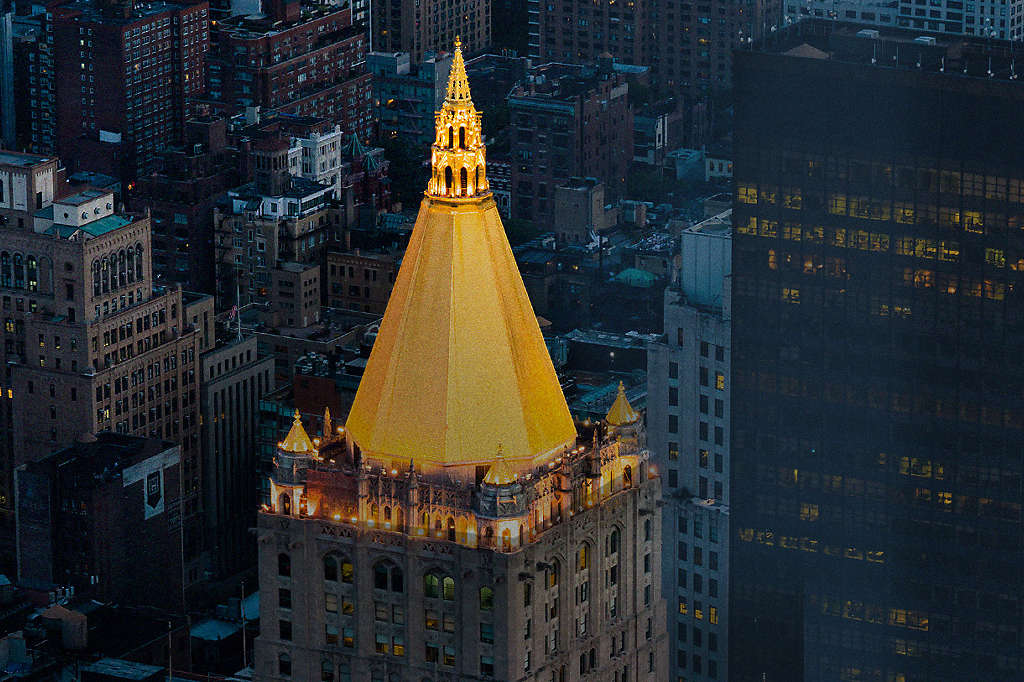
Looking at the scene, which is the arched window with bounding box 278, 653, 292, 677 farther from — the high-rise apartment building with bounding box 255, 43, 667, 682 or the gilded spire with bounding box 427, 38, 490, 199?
the gilded spire with bounding box 427, 38, 490, 199

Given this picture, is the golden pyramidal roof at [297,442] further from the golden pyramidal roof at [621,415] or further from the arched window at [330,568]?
the golden pyramidal roof at [621,415]

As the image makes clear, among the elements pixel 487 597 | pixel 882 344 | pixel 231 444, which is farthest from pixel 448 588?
pixel 231 444

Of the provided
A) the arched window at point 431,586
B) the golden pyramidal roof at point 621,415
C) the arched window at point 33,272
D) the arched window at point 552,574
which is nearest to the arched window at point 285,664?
the arched window at point 431,586

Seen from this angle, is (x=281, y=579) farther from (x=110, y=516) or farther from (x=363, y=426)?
(x=110, y=516)

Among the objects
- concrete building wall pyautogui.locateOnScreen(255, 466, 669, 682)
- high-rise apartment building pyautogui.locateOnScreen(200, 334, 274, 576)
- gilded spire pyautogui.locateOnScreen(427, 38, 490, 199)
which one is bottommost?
high-rise apartment building pyautogui.locateOnScreen(200, 334, 274, 576)

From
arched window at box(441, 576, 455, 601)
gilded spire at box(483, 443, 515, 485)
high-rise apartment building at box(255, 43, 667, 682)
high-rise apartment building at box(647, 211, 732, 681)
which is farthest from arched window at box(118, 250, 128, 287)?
gilded spire at box(483, 443, 515, 485)

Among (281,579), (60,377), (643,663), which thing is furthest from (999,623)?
(60,377)
